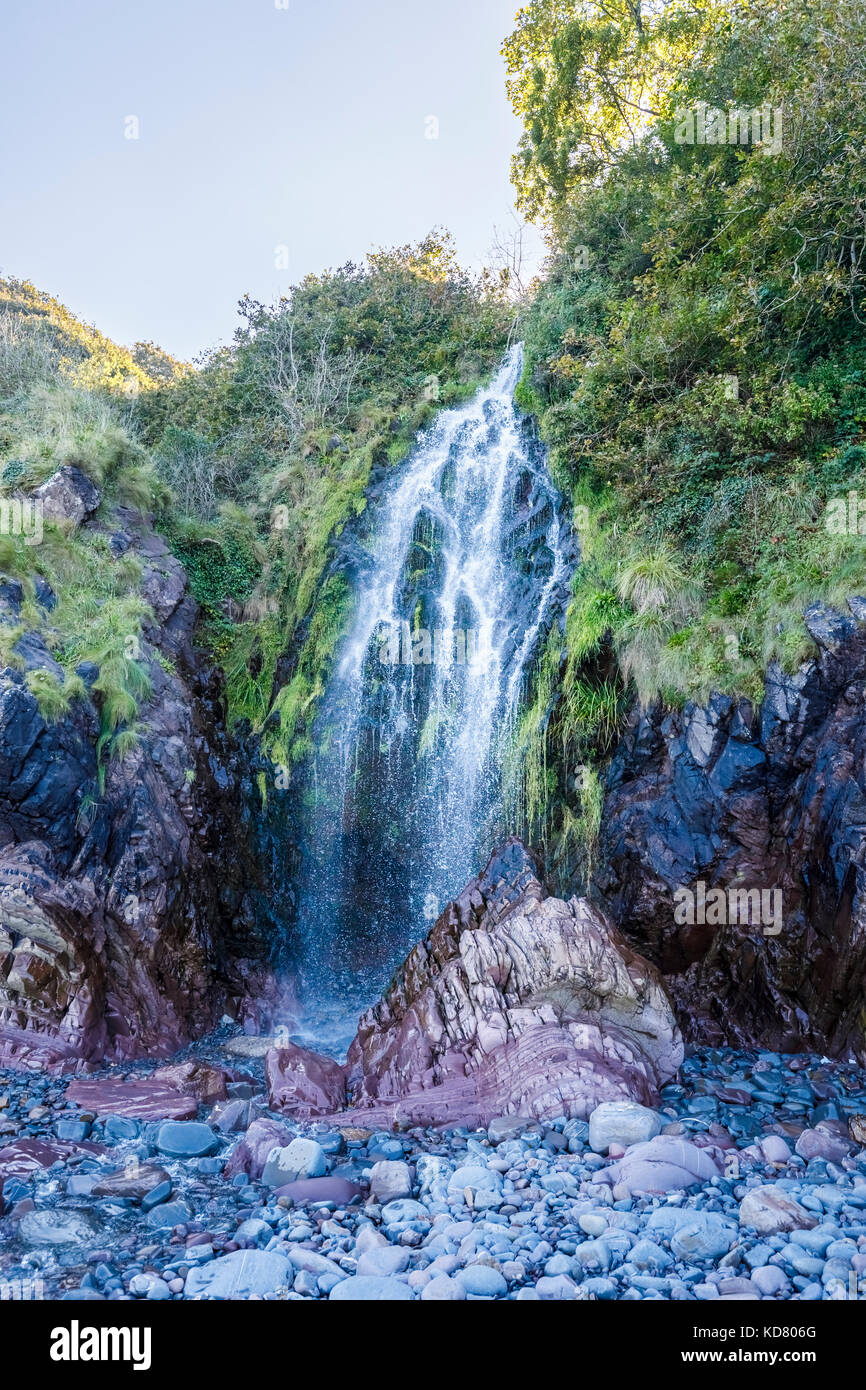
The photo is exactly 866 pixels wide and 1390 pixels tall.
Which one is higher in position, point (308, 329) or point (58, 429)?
point (308, 329)

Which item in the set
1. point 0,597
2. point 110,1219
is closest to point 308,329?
point 0,597

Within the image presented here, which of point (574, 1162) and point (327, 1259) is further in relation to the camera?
point (574, 1162)

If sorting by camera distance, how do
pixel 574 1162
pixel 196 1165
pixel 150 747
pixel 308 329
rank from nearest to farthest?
pixel 574 1162
pixel 196 1165
pixel 150 747
pixel 308 329

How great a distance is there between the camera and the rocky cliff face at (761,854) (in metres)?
7.41

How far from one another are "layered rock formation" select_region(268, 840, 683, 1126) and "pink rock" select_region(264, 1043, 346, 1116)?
0.02 m

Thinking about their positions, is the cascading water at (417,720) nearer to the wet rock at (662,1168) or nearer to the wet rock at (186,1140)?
the wet rock at (186,1140)

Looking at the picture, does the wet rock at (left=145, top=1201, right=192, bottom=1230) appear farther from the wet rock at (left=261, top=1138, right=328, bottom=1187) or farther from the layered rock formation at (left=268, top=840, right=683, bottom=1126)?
the layered rock formation at (left=268, top=840, right=683, bottom=1126)

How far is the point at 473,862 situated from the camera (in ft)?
35.3

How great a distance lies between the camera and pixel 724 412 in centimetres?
1056

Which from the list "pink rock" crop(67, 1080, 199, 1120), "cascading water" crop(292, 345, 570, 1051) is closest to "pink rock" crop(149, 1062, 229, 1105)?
"pink rock" crop(67, 1080, 199, 1120)

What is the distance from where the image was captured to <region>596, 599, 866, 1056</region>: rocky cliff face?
7.41 m
